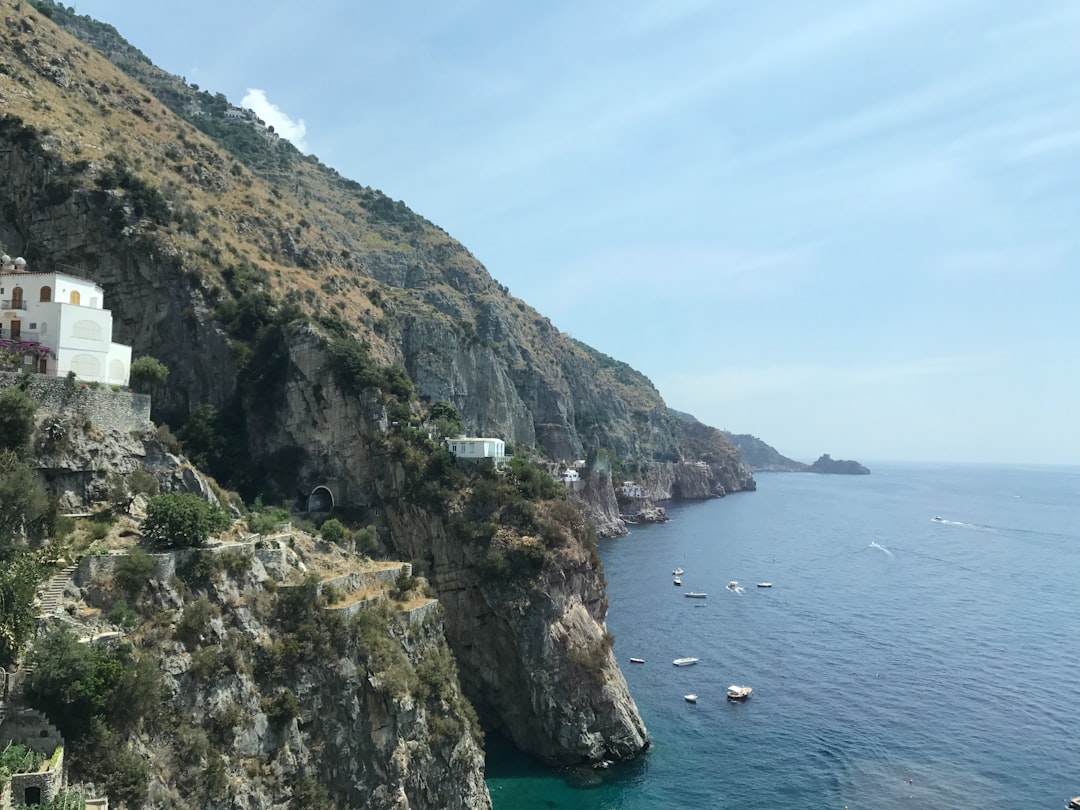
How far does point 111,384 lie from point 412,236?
113 metres

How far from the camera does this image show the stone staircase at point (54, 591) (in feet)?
94.7

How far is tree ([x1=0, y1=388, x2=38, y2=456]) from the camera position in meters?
34.2

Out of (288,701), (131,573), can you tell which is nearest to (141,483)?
(131,573)

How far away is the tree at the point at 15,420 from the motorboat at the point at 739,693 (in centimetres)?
5157

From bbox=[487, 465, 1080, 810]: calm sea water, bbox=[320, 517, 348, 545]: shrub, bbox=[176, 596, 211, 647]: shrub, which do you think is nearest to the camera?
bbox=[176, 596, 211, 647]: shrub

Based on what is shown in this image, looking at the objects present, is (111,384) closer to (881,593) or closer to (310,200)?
(881,593)

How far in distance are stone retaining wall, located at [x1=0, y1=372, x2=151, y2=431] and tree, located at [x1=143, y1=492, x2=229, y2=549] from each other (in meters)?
7.26

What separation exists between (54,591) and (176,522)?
552 centimetres

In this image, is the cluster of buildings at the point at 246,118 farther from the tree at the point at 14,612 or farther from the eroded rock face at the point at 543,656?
the tree at the point at 14,612

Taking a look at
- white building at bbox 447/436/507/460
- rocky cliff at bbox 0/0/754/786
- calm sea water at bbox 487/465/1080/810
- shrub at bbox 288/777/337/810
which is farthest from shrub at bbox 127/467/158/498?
white building at bbox 447/436/507/460

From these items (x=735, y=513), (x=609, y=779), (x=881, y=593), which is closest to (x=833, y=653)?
(x=881, y=593)

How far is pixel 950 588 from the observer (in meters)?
96.1

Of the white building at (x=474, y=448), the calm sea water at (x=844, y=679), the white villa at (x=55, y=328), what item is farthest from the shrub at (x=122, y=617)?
the white building at (x=474, y=448)

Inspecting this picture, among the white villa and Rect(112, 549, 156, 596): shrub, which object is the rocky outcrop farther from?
Rect(112, 549, 156, 596): shrub
